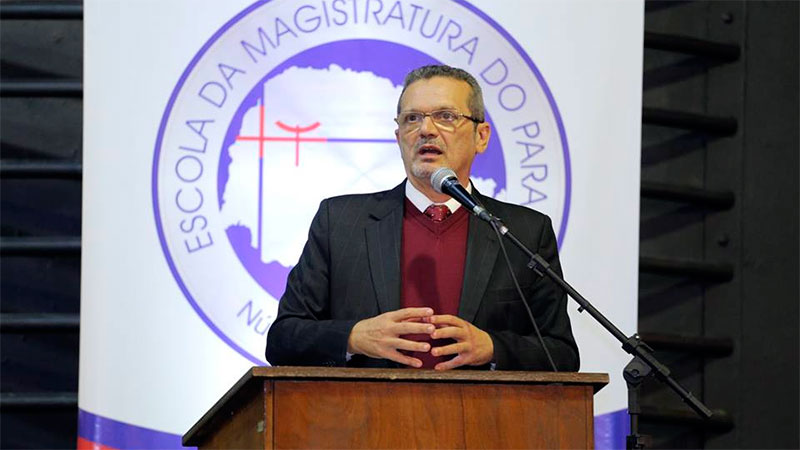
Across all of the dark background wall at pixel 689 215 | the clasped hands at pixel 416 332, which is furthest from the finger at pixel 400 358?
the dark background wall at pixel 689 215

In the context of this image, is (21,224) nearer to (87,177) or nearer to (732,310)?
(87,177)

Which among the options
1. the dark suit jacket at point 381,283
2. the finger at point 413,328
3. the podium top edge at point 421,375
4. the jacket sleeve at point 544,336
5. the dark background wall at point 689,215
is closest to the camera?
the podium top edge at point 421,375

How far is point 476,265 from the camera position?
3.03 metres

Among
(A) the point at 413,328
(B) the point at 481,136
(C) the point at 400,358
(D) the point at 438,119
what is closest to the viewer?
(A) the point at 413,328

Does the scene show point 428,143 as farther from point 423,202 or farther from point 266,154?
point 266,154

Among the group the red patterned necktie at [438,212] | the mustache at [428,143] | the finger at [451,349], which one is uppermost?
the mustache at [428,143]

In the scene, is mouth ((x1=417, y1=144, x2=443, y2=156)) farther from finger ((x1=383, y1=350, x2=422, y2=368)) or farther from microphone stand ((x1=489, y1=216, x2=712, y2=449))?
finger ((x1=383, y1=350, x2=422, y2=368))

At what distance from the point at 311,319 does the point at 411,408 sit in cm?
75

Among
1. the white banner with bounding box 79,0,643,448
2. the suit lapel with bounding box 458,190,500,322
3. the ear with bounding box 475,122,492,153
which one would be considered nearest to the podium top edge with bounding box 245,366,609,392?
the suit lapel with bounding box 458,190,500,322

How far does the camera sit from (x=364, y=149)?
368 centimetres

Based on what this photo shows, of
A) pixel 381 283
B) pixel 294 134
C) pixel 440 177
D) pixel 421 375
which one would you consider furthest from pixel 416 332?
pixel 294 134

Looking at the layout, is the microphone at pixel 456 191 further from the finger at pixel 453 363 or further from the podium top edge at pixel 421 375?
the podium top edge at pixel 421 375

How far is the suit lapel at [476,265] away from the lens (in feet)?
9.78

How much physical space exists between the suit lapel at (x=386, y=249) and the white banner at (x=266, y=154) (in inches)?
22.0
